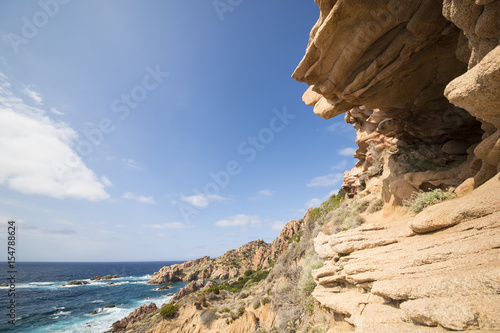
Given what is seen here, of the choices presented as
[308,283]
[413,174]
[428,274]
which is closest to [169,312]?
[308,283]

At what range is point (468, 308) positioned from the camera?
3215 millimetres

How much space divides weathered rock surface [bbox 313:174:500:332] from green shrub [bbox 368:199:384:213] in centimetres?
551

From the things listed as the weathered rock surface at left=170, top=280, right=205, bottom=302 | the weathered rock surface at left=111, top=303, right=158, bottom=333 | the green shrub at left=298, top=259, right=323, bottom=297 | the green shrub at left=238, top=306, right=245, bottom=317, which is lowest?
the weathered rock surface at left=170, top=280, right=205, bottom=302

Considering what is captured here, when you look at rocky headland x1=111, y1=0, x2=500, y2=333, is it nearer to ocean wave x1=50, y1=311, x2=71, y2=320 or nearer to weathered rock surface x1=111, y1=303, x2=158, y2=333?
weathered rock surface x1=111, y1=303, x2=158, y2=333

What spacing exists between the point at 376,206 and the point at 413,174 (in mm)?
2841

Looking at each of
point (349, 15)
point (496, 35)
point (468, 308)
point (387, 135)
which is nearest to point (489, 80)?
point (496, 35)

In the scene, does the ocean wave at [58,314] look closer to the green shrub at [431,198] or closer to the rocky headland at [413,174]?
the rocky headland at [413,174]

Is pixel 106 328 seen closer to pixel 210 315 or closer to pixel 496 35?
pixel 210 315

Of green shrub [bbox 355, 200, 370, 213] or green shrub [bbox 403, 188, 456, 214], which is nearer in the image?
green shrub [bbox 403, 188, 456, 214]

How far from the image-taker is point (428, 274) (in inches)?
182

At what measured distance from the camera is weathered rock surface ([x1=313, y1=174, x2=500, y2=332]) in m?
3.40

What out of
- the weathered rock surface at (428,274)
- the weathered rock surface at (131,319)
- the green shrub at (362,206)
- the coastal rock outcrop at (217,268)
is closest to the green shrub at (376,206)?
the green shrub at (362,206)

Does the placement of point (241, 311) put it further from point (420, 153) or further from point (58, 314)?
point (58, 314)

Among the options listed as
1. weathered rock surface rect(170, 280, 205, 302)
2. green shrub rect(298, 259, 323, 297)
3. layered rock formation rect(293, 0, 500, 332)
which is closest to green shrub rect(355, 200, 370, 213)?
layered rock formation rect(293, 0, 500, 332)
